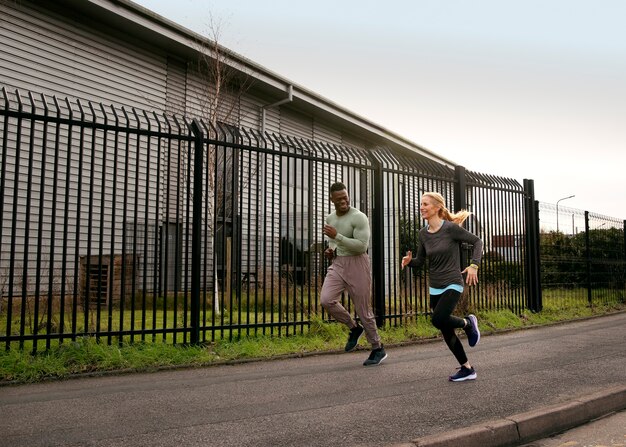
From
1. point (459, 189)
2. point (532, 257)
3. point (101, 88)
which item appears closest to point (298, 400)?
point (459, 189)

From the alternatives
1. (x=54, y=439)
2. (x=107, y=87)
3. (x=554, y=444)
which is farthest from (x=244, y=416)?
(x=107, y=87)

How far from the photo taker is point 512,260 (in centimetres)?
1084

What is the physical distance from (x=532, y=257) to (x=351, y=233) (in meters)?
6.51

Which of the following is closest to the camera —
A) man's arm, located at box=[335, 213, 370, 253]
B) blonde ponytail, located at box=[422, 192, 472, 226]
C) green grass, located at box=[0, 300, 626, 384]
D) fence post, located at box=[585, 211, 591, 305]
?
green grass, located at box=[0, 300, 626, 384]

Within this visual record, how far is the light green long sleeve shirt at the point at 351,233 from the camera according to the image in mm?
6043

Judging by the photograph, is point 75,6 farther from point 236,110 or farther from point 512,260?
point 512,260

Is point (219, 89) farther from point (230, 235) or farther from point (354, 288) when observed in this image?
point (354, 288)

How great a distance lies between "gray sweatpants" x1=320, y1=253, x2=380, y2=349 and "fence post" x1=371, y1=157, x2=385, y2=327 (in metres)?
1.97

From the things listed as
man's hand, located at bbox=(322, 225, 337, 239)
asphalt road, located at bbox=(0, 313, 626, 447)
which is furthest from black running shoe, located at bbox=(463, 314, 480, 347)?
man's hand, located at bbox=(322, 225, 337, 239)

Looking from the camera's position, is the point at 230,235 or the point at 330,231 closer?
the point at 330,231

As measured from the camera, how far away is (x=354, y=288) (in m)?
6.20

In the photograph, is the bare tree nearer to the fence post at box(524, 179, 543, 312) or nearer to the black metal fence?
the black metal fence

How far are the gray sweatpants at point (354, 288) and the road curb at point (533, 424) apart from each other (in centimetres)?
223

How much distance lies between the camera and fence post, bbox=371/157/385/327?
8.25 metres
